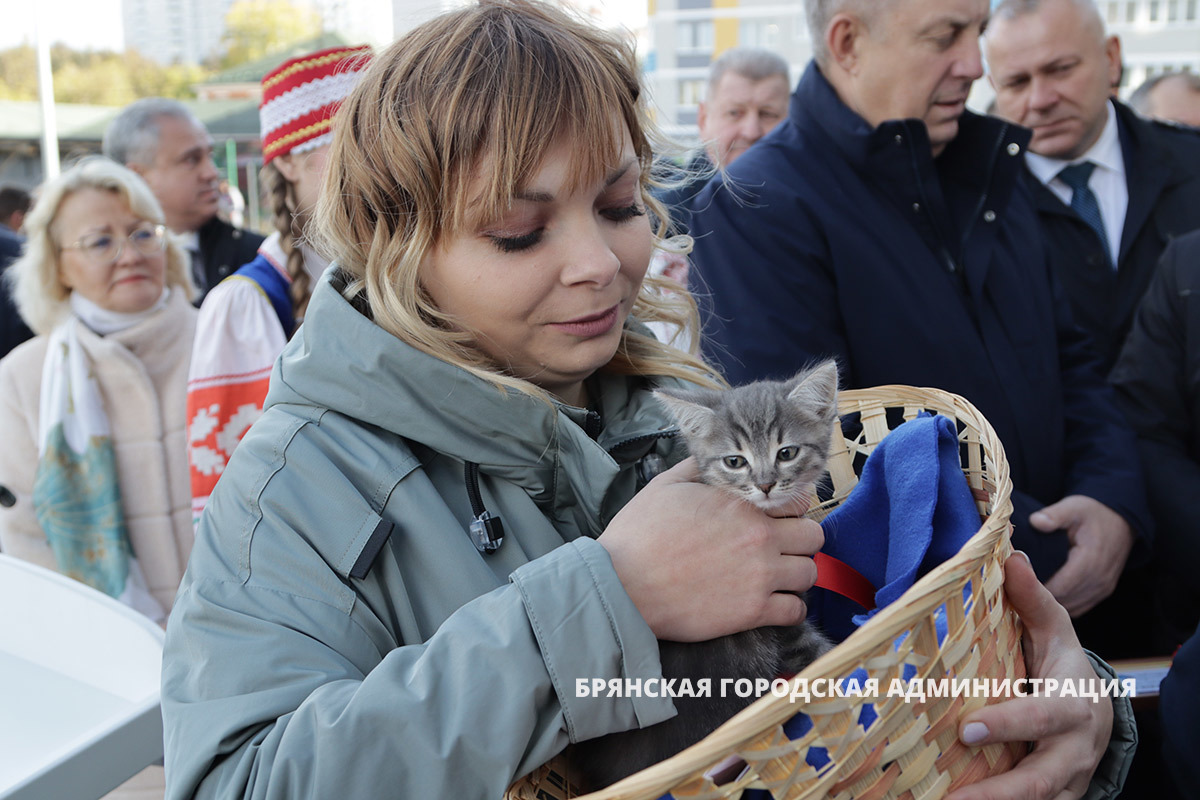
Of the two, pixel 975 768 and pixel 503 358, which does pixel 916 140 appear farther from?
pixel 975 768

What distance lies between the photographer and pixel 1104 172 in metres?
4.09

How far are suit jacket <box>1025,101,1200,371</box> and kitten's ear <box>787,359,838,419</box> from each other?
2.60m

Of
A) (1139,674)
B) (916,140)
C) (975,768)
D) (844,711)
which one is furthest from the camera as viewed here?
(916,140)

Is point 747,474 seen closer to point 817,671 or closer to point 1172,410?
point 817,671

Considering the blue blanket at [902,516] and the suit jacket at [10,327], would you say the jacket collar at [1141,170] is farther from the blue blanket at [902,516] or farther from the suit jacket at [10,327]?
the suit jacket at [10,327]

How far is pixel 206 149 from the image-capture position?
5160 millimetres

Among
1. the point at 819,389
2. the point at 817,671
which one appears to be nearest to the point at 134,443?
the point at 819,389

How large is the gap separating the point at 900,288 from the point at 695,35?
27552mm

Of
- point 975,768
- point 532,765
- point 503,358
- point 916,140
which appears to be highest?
point 916,140

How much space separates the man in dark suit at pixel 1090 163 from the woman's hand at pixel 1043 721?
9.15 feet

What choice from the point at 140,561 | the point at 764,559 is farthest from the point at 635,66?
the point at 140,561

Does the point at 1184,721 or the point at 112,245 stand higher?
the point at 112,245

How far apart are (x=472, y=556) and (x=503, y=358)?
366 mm

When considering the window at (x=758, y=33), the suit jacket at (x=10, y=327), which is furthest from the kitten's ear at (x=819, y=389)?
the window at (x=758, y=33)
